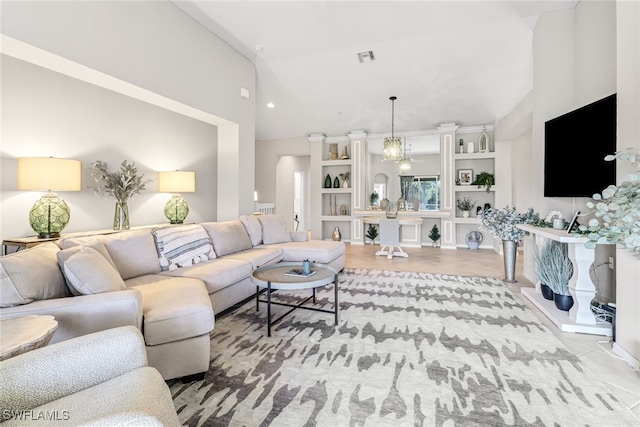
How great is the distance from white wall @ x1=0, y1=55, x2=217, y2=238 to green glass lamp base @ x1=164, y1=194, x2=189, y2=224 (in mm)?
335

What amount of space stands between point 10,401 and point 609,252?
4.19m

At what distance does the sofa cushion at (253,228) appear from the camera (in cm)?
434

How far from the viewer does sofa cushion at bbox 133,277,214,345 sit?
183 cm

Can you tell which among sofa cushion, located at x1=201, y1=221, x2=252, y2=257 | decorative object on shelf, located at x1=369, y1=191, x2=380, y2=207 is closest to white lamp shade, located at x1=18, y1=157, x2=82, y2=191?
sofa cushion, located at x1=201, y1=221, x2=252, y2=257

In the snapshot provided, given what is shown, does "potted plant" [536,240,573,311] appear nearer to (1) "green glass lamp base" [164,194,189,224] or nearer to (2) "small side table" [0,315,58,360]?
(2) "small side table" [0,315,58,360]

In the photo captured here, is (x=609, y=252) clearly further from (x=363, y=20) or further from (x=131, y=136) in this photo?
(x=131, y=136)

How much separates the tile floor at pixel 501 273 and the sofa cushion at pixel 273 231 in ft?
4.30

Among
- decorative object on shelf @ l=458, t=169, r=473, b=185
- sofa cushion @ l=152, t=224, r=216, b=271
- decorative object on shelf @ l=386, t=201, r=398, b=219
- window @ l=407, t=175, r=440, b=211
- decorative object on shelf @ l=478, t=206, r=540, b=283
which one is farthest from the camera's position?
window @ l=407, t=175, r=440, b=211

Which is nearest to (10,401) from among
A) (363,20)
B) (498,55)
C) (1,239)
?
(1,239)

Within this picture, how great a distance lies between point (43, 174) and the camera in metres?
2.68

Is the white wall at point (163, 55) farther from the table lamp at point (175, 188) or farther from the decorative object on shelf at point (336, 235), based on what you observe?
the decorative object on shelf at point (336, 235)

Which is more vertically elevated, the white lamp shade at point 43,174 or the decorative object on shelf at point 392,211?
the white lamp shade at point 43,174

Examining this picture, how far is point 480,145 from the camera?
6758mm

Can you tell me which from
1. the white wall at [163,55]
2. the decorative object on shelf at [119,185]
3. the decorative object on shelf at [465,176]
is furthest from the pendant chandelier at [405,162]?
the decorative object on shelf at [119,185]
